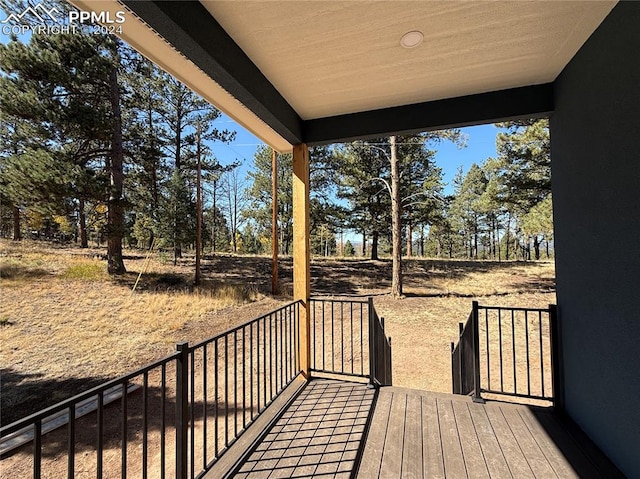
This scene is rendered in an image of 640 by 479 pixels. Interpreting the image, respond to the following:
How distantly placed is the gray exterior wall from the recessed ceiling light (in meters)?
0.97

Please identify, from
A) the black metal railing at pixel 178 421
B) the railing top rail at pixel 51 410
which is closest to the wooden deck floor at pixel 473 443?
the black metal railing at pixel 178 421

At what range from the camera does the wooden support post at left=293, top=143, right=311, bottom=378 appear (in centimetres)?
291

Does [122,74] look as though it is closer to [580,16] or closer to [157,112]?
[157,112]

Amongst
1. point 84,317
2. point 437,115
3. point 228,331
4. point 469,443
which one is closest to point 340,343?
point 469,443

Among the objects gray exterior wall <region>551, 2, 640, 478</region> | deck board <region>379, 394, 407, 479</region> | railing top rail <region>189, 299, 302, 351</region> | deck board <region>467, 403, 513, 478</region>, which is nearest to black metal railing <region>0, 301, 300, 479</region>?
railing top rail <region>189, 299, 302, 351</region>

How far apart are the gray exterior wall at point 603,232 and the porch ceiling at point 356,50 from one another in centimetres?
25

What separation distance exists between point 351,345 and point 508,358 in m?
3.58

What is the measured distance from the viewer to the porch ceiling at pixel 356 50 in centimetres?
147

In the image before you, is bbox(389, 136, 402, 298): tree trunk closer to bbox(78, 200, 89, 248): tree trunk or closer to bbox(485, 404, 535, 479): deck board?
bbox(485, 404, 535, 479): deck board

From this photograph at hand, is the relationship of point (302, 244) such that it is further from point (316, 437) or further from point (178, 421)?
point (178, 421)

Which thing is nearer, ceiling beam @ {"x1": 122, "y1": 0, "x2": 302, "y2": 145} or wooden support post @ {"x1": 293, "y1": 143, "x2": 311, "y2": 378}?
ceiling beam @ {"x1": 122, "y1": 0, "x2": 302, "y2": 145}

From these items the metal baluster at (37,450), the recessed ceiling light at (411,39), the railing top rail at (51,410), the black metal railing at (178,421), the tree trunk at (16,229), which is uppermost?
the recessed ceiling light at (411,39)

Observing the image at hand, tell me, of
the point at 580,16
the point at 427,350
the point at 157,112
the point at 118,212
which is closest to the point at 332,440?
the point at 580,16

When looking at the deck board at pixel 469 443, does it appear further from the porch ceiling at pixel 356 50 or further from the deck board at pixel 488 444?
the porch ceiling at pixel 356 50
